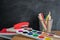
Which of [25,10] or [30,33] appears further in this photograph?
[25,10]

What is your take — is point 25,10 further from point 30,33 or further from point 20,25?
point 30,33

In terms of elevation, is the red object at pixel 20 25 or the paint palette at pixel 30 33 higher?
the red object at pixel 20 25

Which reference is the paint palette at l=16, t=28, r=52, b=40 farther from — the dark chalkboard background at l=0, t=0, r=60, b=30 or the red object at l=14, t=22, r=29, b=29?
the dark chalkboard background at l=0, t=0, r=60, b=30

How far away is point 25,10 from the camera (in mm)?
1300

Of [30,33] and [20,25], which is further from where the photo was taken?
[20,25]

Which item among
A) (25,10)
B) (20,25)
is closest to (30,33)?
(20,25)

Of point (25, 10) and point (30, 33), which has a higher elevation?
point (25, 10)

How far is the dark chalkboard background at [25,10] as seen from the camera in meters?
1.29

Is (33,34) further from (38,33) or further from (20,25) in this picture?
(20,25)

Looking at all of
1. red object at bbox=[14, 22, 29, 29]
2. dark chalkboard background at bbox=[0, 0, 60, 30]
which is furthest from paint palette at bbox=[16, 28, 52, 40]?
dark chalkboard background at bbox=[0, 0, 60, 30]

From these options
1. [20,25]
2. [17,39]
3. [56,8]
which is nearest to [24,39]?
[17,39]

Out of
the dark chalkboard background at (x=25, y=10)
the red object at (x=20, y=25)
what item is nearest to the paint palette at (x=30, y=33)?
the red object at (x=20, y=25)

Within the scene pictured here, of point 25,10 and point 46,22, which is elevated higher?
point 25,10

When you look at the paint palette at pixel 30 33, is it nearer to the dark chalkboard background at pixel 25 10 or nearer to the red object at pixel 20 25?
the red object at pixel 20 25
